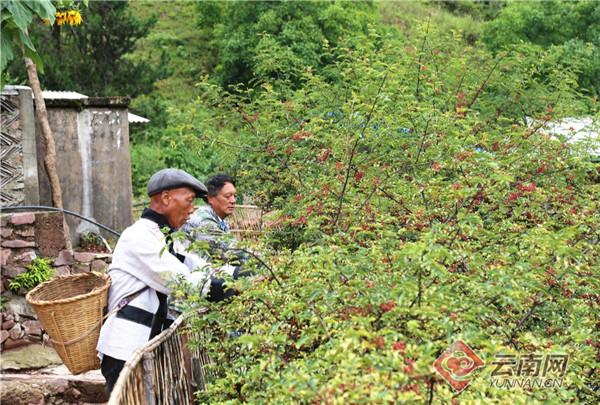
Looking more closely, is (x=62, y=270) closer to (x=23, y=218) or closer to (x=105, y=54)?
(x=23, y=218)

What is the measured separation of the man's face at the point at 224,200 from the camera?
4543mm

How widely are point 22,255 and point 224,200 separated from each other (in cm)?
282

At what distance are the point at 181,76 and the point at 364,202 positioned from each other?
22481 millimetres

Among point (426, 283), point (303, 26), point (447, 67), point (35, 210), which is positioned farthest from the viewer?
point (303, 26)

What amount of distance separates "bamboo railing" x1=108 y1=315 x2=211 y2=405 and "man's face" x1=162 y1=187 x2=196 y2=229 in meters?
0.54

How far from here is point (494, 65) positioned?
602 cm

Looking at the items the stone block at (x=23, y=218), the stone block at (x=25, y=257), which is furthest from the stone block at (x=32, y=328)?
the stone block at (x=23, y=218)

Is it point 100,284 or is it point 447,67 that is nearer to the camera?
point 100,284

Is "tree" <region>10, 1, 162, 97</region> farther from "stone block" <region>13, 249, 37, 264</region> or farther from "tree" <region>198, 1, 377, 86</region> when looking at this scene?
"stone block" <region>13, 249, 37, 264</region>

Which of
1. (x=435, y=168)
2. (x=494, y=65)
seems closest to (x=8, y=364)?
(x=435, y=168)

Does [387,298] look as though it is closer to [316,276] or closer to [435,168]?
[316,276]

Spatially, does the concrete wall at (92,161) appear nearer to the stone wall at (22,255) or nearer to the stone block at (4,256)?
the stone wall at (22,255)

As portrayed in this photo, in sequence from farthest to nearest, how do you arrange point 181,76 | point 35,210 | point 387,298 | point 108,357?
1. point 181,76
2. point 35,210
3. point 108,357
4. point 387,298

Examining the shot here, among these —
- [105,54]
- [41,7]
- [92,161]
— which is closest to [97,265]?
[92,161]
